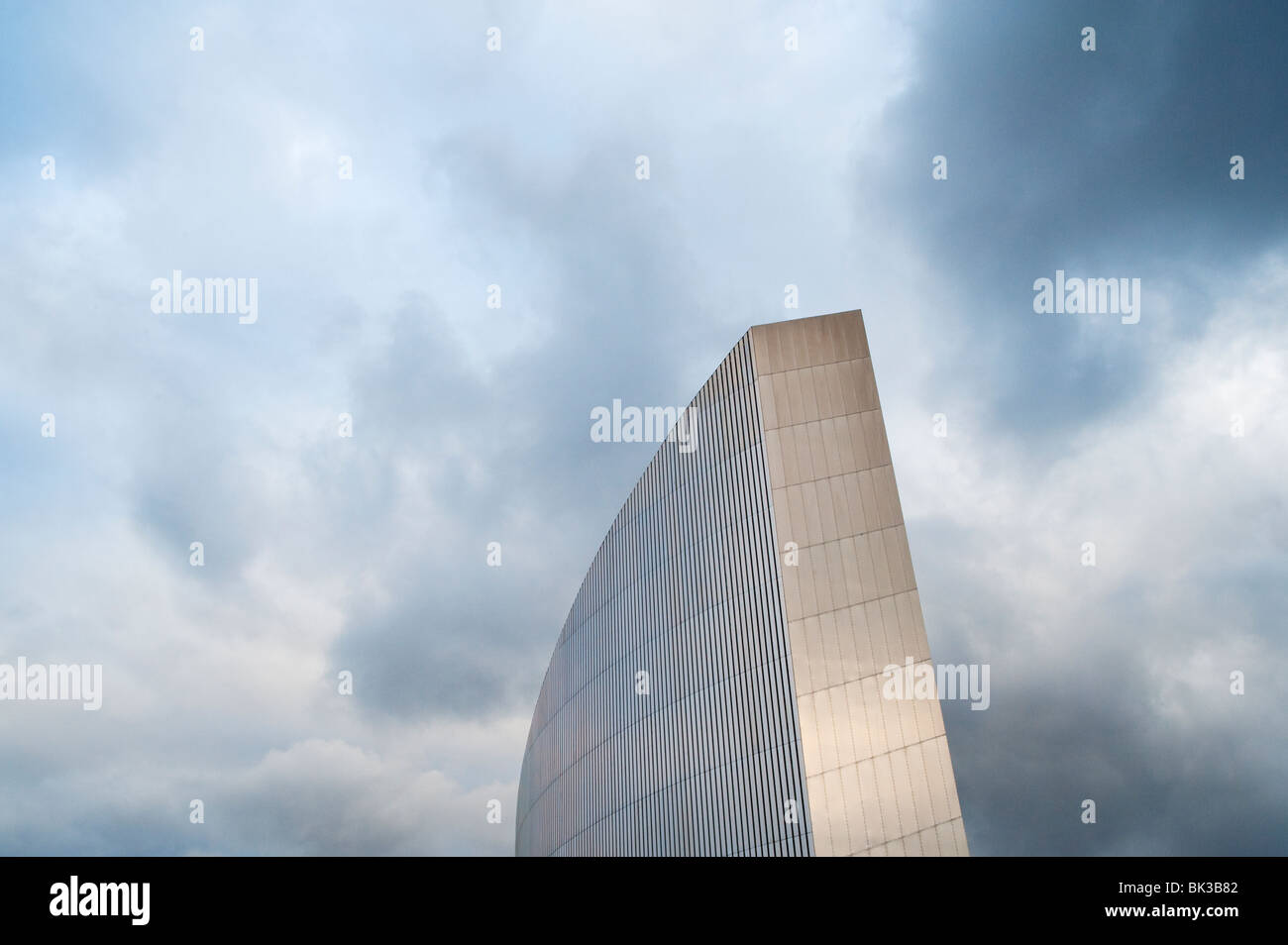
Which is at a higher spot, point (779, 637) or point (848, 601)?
point (848, 601)

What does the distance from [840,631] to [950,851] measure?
471cm

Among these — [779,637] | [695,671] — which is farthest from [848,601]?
[695,671]

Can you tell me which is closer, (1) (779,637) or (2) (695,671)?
(1) (779,637)

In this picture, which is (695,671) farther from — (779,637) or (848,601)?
(848,601)

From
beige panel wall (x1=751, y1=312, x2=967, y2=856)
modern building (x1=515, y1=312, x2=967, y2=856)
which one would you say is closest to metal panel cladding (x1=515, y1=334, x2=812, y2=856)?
modern building (x1=515, y1=312, x2=967, y2=856)

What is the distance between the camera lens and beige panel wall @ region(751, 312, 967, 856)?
1675cm

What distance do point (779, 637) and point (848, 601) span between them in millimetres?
1730

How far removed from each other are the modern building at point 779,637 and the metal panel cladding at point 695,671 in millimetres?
64

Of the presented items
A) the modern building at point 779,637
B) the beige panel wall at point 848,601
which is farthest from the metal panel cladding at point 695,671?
the beige panel wall at point 848,601

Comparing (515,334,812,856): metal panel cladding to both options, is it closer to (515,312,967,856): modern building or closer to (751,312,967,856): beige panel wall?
(515,312,967,856): modern building

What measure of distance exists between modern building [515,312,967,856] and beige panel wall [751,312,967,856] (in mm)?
33

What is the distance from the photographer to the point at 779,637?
60.9 feet
